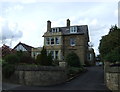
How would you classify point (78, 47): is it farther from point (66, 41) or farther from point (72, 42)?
point (66, 41)

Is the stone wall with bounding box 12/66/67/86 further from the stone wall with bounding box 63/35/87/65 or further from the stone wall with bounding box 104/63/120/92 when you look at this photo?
the stone wall with bounding box 63/35/87/65

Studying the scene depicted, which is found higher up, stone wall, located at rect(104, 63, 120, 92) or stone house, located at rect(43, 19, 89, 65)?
stone house, located at rect(43, 19, 89, 65)

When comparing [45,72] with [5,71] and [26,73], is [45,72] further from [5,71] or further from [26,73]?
[5,71]

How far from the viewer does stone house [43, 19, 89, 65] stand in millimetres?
44438

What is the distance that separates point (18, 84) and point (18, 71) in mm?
1106

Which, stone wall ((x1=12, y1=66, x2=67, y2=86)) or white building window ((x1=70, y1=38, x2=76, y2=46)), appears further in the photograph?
white building window ((x1=70, y1=38, x2=76, y2=46))

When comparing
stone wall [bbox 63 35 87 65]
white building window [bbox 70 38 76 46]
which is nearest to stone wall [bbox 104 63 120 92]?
stone wall [bbox 63 35 87 65]

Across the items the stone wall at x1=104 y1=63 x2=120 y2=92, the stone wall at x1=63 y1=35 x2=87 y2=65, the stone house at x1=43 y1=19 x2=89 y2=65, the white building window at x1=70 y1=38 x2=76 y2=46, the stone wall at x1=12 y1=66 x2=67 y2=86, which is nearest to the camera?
the stone wall at x1=104 y1=63 x2=120 y2=92

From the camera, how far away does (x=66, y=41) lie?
45719 millimetres

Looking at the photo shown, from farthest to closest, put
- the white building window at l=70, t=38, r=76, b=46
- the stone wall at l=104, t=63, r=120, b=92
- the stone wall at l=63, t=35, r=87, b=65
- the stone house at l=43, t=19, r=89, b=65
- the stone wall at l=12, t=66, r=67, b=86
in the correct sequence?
the white building window at l=70, t=38, r=76, b=46 < the stone house at l=43, t=19, r=89, b=65 < the stone wall at l=63, t=35, r=87, b=65 < the stone wall at l=12, t=66, r=67, b=86 < the stone wall at l=104, t=63, r=120, b=92

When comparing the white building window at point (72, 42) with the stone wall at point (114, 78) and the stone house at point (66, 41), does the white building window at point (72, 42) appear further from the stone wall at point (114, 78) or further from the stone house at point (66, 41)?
the stone wall at point (114, 78)

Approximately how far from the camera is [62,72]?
68.7 ft

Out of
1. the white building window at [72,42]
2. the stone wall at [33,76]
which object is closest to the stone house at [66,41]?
the white building window at [72,42]

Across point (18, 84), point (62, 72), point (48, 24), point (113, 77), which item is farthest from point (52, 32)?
point (113, 77)
